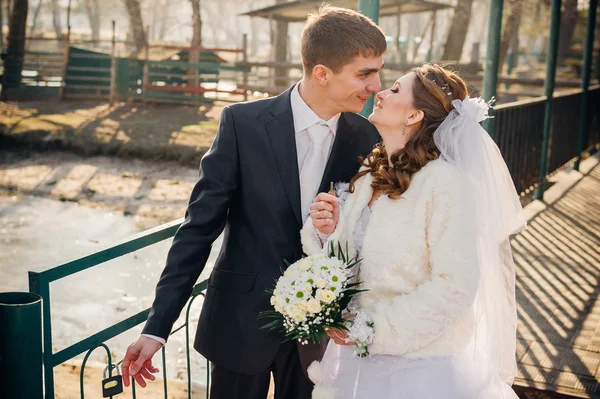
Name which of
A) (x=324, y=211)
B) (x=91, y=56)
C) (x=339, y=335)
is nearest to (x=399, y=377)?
(x=339, y=335)

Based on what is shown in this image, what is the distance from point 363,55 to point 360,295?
947 millimetres

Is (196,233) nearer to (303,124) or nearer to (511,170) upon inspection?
(303,124)

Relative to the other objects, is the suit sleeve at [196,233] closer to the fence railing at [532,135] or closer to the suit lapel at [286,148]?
the suit lapel at [286,148]

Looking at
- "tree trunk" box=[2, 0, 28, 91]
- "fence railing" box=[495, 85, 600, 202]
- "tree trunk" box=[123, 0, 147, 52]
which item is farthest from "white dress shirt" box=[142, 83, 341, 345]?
"tree trunk" box=[123, 0, 147, 52]

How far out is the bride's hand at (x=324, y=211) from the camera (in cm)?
267

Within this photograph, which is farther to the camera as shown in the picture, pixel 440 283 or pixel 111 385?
pixel 111 385

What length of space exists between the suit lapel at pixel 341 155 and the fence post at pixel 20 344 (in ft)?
3.87

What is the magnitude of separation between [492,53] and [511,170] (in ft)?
5.49

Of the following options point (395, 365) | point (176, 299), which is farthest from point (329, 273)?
point (176, 299)

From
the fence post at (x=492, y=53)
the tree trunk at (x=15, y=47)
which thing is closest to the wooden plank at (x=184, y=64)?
the tree trunk at (x=15, y=47)

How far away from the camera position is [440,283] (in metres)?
2.53

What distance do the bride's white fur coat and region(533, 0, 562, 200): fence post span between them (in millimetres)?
7015

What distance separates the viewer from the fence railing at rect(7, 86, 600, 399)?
2600 mm

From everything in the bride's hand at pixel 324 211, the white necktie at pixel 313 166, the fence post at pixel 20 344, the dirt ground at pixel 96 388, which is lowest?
the dirt ground at pixel 96 388
